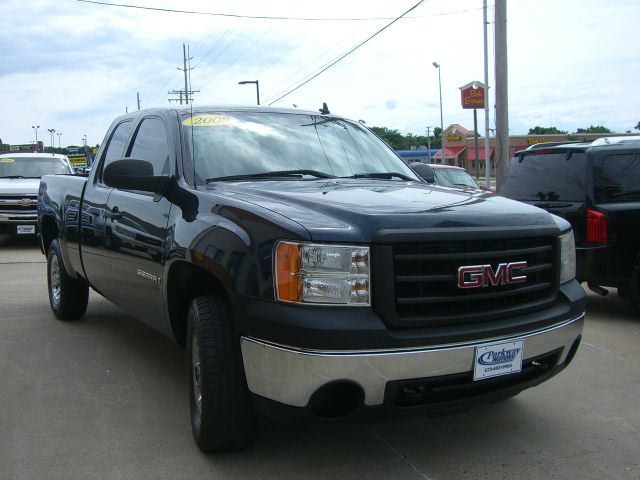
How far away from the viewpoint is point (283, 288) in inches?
111

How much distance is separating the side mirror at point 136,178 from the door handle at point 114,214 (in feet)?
2.01

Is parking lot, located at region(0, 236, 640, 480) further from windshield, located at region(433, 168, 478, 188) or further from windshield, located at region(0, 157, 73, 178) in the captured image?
windshield, located at region(0, 157, 73, 178)

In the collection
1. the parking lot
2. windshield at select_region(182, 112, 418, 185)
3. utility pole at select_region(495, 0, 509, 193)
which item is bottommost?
the parking lot

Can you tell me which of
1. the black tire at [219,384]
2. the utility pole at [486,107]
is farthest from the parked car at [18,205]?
the utility pole at [486,107]

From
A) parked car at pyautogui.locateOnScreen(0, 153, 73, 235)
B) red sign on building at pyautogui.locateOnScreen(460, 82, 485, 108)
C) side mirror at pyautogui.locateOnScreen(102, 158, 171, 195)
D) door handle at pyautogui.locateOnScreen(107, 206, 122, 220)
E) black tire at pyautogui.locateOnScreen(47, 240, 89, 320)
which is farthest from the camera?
red sign on building at pyautogui.locateOnScreen(460, 82, 485, 108)

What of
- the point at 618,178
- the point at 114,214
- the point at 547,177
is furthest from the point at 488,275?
the point at 547,177

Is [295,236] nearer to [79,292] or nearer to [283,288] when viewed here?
[283,288]

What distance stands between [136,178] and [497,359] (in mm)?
2273

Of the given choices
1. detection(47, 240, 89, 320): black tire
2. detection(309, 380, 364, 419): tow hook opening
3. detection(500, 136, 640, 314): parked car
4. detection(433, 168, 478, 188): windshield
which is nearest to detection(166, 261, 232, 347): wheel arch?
detection(309, 380, 364, 419): tow hook opening

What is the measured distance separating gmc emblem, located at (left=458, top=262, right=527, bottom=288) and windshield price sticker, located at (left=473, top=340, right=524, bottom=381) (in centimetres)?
28

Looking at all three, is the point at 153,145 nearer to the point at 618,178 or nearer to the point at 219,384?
the point at 219,384

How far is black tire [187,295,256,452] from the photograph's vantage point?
3.12 meters

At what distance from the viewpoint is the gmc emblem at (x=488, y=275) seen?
9.70ft

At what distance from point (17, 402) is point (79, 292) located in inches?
88.4
